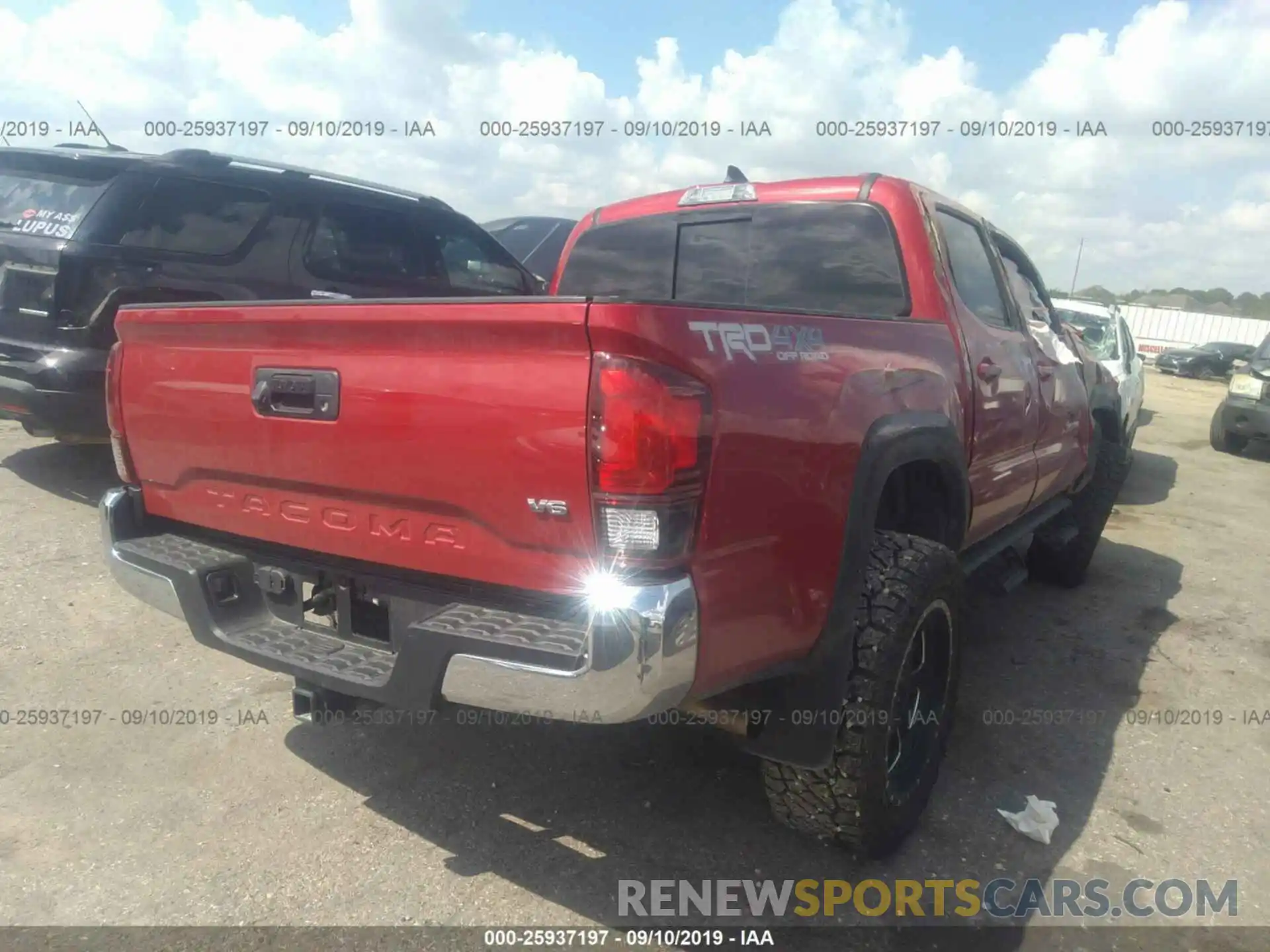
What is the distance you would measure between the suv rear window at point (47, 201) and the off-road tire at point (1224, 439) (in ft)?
38.9

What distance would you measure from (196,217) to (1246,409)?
1107 cm

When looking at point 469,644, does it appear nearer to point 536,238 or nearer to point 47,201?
point 47,201

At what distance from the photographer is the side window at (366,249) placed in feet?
19.9

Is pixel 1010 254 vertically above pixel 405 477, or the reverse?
pixel 1010 254

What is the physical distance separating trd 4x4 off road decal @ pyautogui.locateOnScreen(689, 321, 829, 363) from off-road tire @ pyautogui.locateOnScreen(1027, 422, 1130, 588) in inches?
133

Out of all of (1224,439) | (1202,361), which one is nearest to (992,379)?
(1224,439)

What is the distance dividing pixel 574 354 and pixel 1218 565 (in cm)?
580

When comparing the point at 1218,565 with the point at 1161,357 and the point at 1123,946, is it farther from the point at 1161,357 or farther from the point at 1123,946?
the point at 1161,357

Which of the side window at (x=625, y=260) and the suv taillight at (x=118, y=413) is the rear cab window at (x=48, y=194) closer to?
the suv taillight at (x=118, y=413)

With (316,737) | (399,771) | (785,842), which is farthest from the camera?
(316,737)

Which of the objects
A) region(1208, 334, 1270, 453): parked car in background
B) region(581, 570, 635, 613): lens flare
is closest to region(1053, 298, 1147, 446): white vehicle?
region(1208, 334, 1270, 453): parked car in background

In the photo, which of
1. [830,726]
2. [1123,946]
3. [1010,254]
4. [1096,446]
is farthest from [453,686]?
[1096,446]

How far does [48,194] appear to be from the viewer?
5.20m

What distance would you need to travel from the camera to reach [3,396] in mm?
5078
